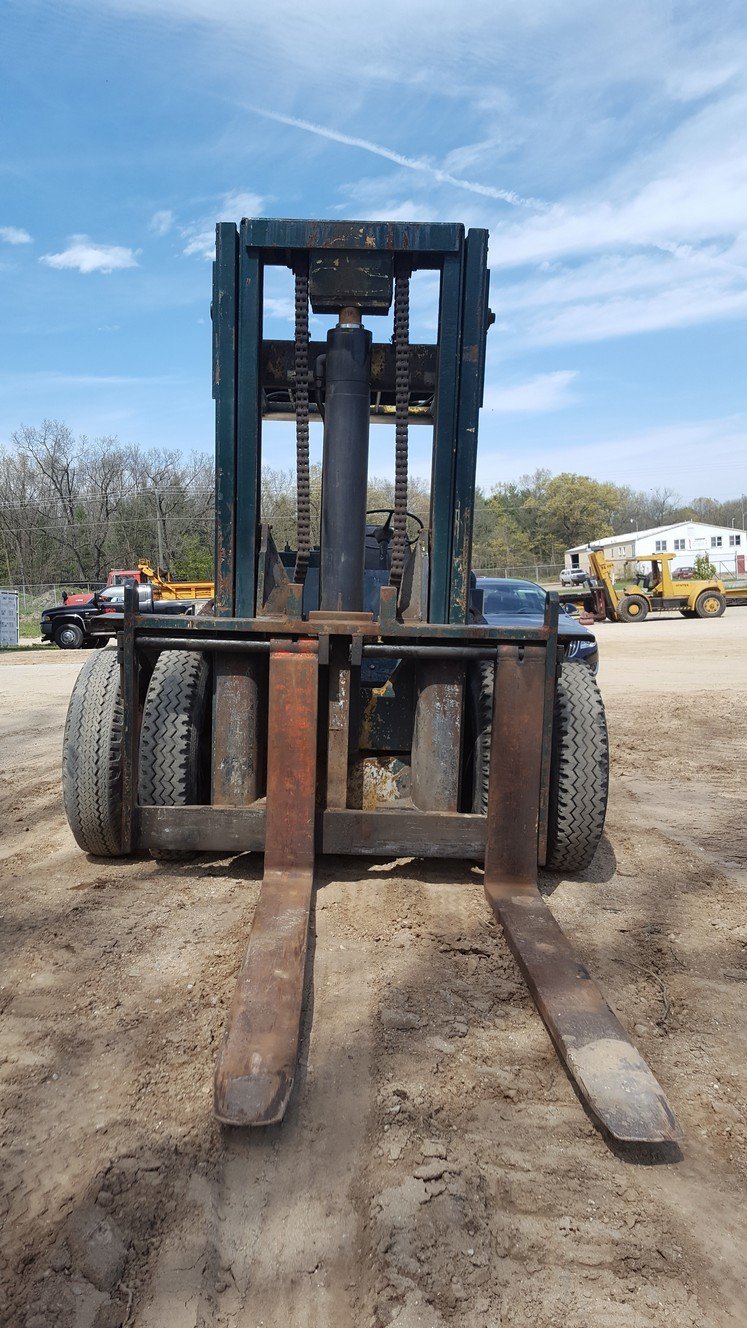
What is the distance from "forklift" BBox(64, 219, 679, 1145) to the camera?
3.78m

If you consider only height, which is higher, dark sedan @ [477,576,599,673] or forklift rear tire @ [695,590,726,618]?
dark sedan @ [477,576,599,673]

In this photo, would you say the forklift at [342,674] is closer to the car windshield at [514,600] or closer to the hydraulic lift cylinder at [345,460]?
the hydraulic lift cylinder at [345,460]

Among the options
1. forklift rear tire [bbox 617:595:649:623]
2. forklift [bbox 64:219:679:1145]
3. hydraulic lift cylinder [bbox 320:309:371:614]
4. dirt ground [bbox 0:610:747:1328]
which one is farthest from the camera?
forklift rear tire [bbox 617:595:649:623]

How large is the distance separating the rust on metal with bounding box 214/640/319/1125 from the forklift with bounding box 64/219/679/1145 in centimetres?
1

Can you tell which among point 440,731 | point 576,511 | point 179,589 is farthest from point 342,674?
point 576,511

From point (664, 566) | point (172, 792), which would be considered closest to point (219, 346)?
point (172, 792)

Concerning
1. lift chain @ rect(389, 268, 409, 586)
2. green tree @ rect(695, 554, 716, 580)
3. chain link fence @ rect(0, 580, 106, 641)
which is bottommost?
chain link fence @ rect(0, 580, 106, 641)

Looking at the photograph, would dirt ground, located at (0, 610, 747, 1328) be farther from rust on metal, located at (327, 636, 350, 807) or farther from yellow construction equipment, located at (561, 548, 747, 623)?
yellow construction equipment, located at (561, 548, 747, 623)

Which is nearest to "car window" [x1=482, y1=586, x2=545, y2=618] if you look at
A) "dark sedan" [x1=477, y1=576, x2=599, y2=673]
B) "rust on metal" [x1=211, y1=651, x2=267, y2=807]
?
"dark sedan" [x1=477, y1=576, x2=599, y2=673]

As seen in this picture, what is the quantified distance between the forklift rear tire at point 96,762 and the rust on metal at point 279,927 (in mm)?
789

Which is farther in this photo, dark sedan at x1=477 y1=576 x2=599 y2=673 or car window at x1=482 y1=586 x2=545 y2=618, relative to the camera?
car window at x1=482 y1=586 x2=545 y2=618

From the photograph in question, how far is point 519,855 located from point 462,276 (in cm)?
272

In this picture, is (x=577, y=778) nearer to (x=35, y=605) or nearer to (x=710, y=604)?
(x=710, y=604)

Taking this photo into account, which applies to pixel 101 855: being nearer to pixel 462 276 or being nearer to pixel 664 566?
pixel 462 276
